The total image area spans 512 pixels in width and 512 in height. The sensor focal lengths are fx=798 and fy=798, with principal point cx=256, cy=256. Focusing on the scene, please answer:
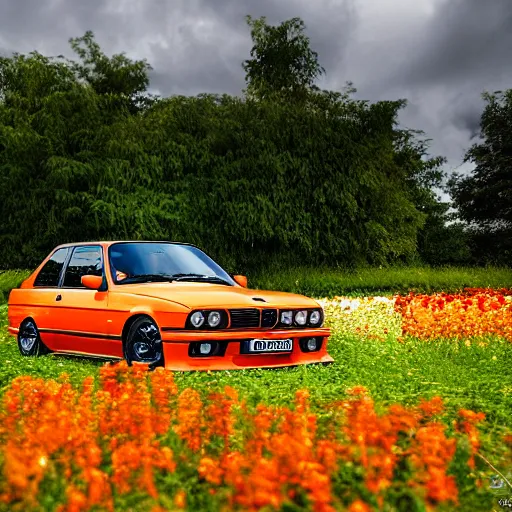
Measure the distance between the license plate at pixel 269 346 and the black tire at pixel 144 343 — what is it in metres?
0.97

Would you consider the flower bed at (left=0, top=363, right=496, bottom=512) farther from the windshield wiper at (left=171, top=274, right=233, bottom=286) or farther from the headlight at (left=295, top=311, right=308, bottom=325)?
the windshield wiper at (left=171, top=274, right=233, bottom=286)

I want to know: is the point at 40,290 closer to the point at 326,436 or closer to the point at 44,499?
the point at 326,436

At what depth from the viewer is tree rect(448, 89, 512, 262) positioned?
1893 inches

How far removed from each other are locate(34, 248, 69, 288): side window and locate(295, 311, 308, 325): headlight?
3444 millimetres

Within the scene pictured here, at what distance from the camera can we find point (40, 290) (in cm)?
1071

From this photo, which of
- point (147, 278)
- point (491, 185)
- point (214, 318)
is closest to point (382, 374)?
point (214, 318)

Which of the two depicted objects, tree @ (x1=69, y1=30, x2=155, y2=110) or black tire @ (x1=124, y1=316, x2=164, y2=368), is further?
tree @ (x1=69, y1=30, x2=155, y2=110)

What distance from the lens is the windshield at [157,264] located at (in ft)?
30.9

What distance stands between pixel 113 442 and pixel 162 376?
123 cm

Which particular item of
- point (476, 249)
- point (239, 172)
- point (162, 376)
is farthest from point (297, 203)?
point (476, 249)

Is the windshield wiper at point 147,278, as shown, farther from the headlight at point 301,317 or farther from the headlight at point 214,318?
the headlight at point 301,317

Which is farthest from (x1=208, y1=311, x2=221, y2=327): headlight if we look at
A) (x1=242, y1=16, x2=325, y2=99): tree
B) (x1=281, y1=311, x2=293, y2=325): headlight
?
(x1=242, y1=16, x2=325, y2=99): tree

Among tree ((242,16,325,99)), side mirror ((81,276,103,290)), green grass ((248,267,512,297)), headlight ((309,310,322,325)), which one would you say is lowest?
headlight ((309,310,322,325))

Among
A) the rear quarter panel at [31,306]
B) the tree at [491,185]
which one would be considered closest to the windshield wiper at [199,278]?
the rear quarter panel at [31,306]
